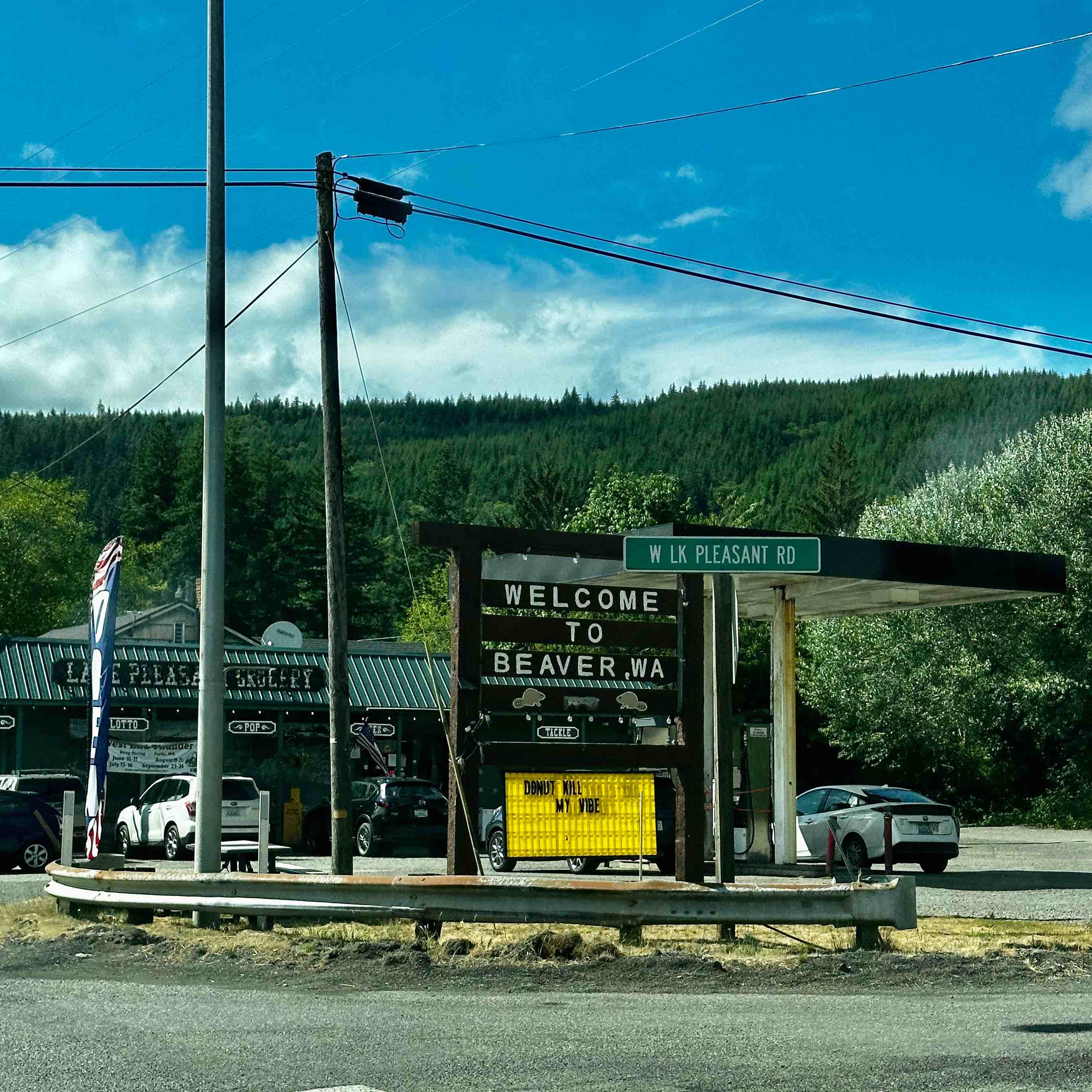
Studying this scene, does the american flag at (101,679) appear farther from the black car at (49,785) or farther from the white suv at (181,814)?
the black car at (49,785)

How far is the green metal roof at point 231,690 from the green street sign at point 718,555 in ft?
56.2

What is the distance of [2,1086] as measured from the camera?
662 cm

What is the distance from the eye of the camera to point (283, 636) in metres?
38.1

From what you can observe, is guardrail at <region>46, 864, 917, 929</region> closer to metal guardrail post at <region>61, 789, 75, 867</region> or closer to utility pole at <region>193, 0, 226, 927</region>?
utility pole at <region>193, 0, 226, 927</region>

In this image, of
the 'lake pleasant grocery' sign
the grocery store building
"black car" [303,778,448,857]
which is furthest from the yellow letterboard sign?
the 'lake pleasant grocery' sign

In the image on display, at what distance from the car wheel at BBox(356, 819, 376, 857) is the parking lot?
142 mm

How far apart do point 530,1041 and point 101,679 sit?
8175mm

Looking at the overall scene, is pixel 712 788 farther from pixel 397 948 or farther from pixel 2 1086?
pixel 2 1086

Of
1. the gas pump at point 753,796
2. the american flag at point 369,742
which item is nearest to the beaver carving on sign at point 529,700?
the gas pump at point 753,796

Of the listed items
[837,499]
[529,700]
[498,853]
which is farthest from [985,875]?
[837,499]

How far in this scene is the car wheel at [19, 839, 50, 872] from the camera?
945 inches

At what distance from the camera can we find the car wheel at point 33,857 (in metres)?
24.0

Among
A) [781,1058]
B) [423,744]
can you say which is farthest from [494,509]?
[781,1058]

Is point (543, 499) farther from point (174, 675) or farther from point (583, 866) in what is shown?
point (583, 866)
